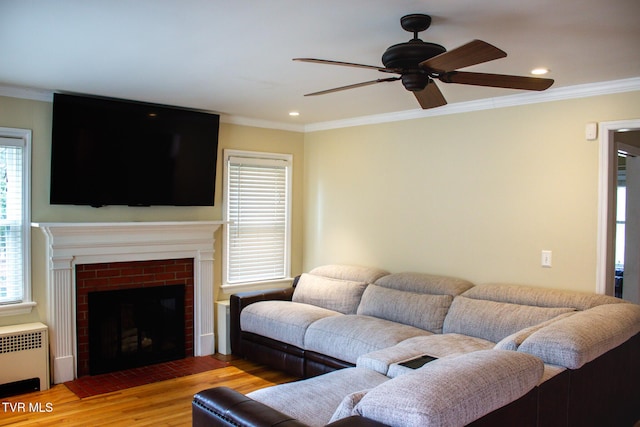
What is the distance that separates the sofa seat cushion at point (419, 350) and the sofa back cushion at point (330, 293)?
1.10 meters

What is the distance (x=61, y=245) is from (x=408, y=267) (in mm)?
3061

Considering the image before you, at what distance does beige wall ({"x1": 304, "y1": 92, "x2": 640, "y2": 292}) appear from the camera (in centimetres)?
376

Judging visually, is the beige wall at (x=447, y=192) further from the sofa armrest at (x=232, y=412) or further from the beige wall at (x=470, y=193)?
the sofa armrest at (x=232, y=412)

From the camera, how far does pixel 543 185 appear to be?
155 inches

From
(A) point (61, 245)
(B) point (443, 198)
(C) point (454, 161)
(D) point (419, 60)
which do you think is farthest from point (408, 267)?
(A) point (61, 245)

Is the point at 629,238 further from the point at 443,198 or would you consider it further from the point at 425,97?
the point at 425,97

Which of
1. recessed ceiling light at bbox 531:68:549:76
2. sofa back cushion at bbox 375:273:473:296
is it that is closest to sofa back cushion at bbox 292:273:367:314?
sofa back cushion at bbox 375:273:473:296

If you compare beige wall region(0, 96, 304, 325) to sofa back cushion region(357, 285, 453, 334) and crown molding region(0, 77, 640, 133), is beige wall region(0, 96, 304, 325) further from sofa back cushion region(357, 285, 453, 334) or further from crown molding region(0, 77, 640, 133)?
sofa back cushion region(357, 285, 453, 334)

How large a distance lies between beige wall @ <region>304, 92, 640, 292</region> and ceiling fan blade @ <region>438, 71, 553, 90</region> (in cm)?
141

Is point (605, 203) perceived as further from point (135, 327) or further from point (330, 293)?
point (135, 327)

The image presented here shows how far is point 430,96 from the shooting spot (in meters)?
2.76

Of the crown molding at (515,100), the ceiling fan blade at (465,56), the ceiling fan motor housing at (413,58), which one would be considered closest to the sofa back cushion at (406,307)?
the crown molding at (515,100)

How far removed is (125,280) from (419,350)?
2.74 meters

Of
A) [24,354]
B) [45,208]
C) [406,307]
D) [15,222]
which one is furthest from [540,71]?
[24,354]
